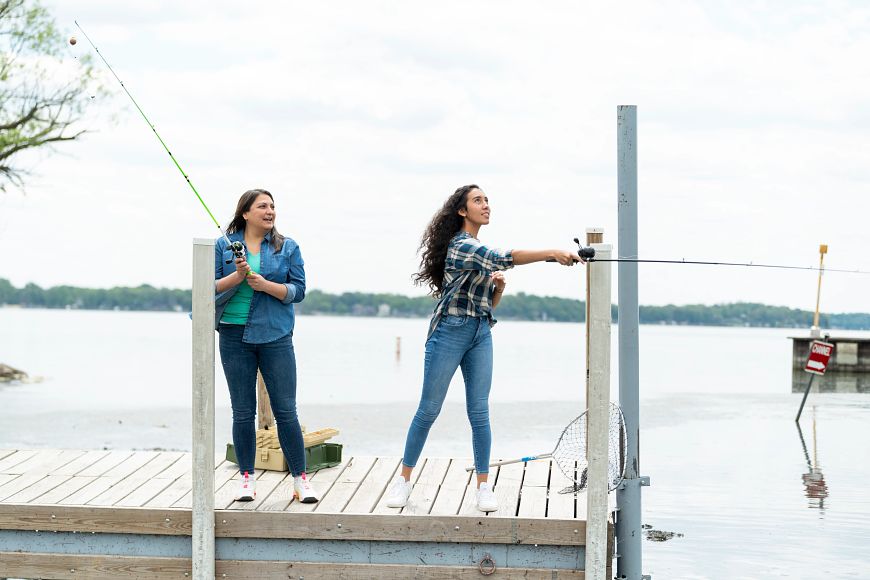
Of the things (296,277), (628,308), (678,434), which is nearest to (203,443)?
(296,277)

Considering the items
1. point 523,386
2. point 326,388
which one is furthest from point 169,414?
point 523,386

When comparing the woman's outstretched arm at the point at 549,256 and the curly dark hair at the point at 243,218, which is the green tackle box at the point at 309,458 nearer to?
the curly dark hair at the point at 243,218

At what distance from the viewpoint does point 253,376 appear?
5277 millimetres

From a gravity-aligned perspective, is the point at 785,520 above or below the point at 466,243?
below

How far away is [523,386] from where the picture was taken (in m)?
34.0

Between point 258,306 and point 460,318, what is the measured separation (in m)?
0.94

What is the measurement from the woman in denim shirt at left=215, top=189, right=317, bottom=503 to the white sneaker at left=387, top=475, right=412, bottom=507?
2.05 feet

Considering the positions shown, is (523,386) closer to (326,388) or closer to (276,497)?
(326,388)

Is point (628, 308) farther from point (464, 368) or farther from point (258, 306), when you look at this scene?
point (258, 306)

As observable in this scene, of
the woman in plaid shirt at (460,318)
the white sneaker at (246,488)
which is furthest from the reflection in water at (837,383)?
the white sneaker at (246,488)

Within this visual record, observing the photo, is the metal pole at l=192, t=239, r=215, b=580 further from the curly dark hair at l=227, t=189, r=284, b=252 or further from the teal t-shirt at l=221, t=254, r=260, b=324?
the curly dark hair at l=227, t=189, r=284, b=252

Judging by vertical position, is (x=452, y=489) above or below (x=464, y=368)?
below

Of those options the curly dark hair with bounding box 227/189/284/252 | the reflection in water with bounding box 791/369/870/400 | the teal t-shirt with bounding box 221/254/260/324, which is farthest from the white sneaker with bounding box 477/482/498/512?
the reflection in water with bounding box 791/369/870/400

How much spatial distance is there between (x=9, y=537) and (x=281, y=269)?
6.22 ft
